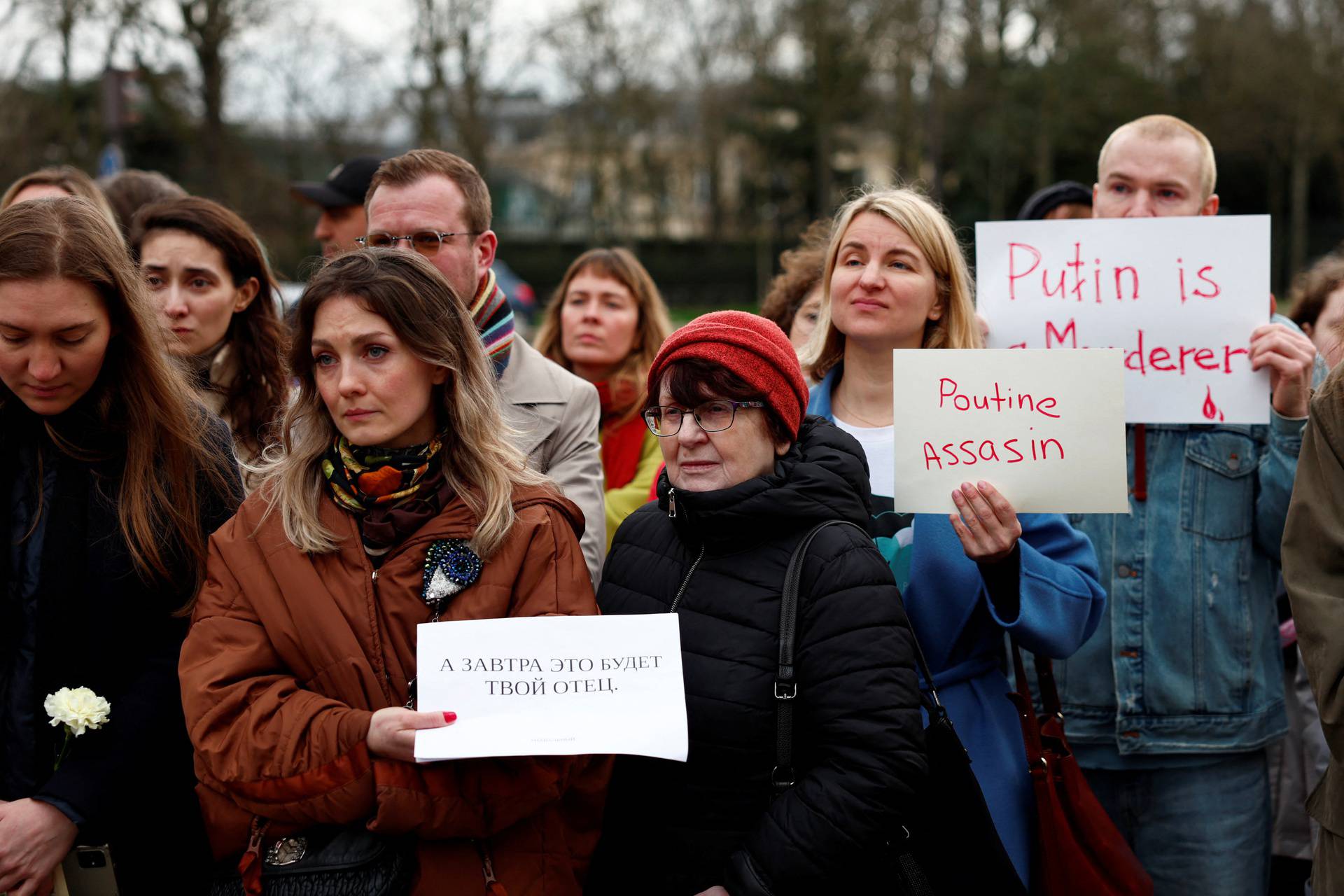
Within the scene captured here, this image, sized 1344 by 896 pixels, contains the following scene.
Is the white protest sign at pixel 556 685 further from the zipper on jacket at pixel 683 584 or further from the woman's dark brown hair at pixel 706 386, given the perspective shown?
the woman's dark brown hair at pixel 706 386

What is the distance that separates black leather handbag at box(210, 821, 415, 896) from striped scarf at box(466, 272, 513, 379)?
1543 mm

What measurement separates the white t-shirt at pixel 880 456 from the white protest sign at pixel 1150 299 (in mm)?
652

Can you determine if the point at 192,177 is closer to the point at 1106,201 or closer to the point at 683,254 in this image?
the point at 683,254

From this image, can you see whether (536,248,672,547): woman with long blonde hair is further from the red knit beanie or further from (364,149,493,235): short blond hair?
the red knit beanie

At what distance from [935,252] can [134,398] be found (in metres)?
2.06

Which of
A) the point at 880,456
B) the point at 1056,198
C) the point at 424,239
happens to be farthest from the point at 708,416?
the point at 1056,198

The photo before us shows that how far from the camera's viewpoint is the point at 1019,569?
2.61 m

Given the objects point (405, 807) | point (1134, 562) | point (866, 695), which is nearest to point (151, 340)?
point (405, 807)

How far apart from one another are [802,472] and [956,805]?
2.49 ft

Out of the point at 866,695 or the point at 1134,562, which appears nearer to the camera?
the point at 866,695

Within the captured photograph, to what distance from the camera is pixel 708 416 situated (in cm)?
257

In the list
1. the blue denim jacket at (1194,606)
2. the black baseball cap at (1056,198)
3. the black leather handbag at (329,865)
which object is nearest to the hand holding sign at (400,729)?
the black leather handbag at (329,865)

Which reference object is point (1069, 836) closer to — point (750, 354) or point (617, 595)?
point (617, 595)

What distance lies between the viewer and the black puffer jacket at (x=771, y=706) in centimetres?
227
